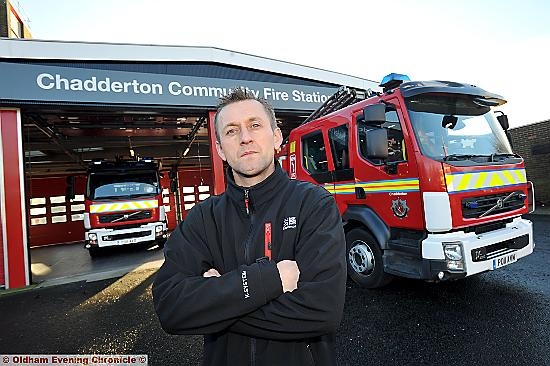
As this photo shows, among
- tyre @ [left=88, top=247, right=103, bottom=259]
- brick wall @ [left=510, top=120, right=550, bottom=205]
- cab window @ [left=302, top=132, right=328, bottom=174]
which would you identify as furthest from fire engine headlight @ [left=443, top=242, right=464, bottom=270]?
brick wall @ [left=510, top=120, right=550, bottom=205]

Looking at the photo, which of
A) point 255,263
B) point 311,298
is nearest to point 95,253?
point 255,263

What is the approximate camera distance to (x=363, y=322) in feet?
11.0

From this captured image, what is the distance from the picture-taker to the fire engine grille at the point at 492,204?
129 inches

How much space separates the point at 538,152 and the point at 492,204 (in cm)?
1070

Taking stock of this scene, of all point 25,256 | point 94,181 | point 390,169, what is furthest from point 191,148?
point 390,169

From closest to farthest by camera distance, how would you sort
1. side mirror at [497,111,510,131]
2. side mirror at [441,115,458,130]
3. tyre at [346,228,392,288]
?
side mirror at [441,115,458,130], tyre at [346,228,392,288], side mirror at [497,111,510,131]

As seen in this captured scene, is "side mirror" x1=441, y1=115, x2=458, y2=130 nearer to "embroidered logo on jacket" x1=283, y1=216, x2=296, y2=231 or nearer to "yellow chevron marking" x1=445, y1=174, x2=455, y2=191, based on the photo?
"yellow chevron marking" x1=445, y1=174, x2=455, y2=191

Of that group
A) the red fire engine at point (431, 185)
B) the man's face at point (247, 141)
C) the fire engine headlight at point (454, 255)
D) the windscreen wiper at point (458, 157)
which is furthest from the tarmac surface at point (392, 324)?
the man's face at point (247, 141)

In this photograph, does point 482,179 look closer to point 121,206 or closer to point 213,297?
point 213,297

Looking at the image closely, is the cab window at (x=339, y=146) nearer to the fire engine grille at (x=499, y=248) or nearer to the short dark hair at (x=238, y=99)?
the fire engine grille at (x=499, y=248)

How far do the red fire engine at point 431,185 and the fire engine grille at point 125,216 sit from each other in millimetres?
6286

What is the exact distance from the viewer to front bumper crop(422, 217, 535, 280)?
3164 mm

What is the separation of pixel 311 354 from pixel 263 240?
20.1 inches

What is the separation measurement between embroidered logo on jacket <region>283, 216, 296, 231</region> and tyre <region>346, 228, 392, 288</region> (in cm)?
286
